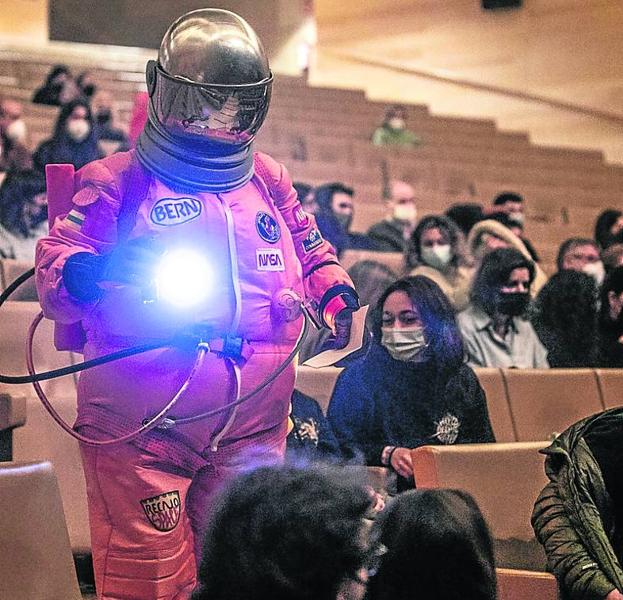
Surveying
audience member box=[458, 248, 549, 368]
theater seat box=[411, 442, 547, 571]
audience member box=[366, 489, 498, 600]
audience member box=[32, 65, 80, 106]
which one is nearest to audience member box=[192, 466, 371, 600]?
audience member box=[366, 489, 498, 600]

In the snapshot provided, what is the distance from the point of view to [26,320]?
277 cm

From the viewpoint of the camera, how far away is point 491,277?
3596 millimetres

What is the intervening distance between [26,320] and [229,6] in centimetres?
507

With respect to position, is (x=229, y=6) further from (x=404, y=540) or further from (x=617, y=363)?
(x=404, y=540)

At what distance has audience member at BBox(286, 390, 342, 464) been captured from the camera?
2.40 metres

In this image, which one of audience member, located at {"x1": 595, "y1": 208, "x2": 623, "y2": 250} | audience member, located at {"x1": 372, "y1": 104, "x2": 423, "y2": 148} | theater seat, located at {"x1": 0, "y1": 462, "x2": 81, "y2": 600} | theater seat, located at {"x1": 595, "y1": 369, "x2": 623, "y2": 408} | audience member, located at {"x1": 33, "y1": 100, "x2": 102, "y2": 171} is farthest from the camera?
audience member, located at {"x1": 372, "y1": 104, "x2": 423, "y2": 148}

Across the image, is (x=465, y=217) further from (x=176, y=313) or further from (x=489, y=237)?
(x=176, y=313)

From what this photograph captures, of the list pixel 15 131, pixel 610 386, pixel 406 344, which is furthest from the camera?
pixel 15 131

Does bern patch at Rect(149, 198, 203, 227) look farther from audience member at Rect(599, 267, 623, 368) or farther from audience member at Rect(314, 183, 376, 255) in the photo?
audience member at Rect(314, 183, 376, 255)

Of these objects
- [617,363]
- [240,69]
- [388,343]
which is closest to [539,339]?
[617,363]

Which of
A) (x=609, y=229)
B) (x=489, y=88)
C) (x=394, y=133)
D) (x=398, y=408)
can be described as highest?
→ (x=489, y=88)

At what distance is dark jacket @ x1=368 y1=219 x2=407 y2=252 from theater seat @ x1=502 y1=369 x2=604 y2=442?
1717mm

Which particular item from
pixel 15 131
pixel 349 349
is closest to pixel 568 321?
pixel 349 349

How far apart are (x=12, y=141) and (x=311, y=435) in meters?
2.98
